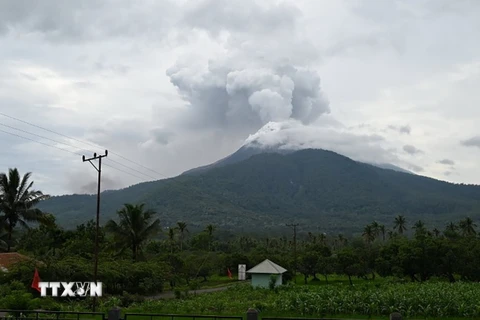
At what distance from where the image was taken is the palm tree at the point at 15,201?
110 feet

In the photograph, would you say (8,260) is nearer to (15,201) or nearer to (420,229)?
(15,201)

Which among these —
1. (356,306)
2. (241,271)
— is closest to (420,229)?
(241,271)

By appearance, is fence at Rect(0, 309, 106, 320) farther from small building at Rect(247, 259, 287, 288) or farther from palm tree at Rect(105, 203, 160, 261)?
small building at Rect(247, 259, 287, 288)

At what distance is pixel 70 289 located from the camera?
27.0 m

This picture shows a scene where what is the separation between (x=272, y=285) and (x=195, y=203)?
154 m

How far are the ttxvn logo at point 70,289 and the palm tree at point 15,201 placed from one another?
8406 millimetres

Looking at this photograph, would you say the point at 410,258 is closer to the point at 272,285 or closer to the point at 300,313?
the point at 272,285

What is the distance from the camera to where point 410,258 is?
141 feet

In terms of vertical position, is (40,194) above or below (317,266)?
above

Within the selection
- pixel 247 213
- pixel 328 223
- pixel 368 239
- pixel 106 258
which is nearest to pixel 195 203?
pixel 247 213

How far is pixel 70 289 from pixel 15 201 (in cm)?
983

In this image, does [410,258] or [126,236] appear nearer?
[126,236]

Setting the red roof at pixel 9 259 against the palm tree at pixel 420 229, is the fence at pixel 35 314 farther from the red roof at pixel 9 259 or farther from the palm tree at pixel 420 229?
the palm tree at pixel 420 229

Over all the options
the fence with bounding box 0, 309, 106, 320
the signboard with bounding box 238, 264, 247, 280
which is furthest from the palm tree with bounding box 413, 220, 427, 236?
the fence with bounding box 0, 309, 106, 320
